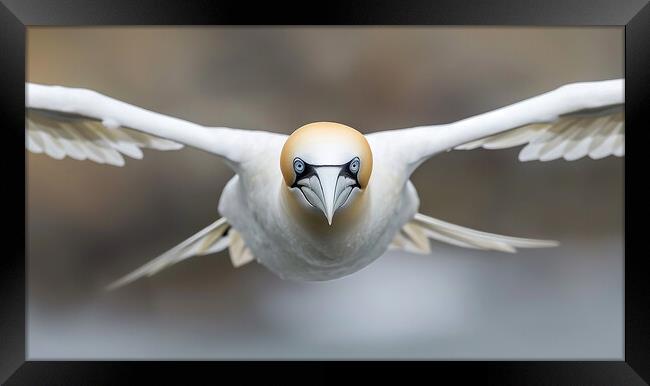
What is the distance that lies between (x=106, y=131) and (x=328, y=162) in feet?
2.69

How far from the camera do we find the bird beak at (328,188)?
1.22 m

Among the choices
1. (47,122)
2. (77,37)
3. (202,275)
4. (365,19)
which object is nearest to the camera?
(365,19)

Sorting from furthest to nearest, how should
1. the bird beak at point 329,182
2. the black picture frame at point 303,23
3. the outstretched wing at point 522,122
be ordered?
1. the outstretched wing at point 522,122
2. the black picture frame at point 303,23
3. the bird beak at point 329,182

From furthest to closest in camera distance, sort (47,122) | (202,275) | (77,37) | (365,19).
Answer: (202,275), (77,37), (47,122), (365,19)

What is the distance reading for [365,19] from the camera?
140 centimetres

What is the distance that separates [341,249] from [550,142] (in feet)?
2.26

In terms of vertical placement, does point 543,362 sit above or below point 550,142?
below

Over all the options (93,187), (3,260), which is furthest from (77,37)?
(3,260)

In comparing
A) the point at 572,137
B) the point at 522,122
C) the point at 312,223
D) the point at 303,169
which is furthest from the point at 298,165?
the point at 572,137

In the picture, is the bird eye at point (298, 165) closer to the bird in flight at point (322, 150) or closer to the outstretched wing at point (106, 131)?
the bird in flight at point (322, 150)

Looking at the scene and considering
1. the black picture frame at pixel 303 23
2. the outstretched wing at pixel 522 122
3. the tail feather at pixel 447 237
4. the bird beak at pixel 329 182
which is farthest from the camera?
the tail feather at pixel 447 237

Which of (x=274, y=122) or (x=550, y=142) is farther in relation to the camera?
(x=274, y=122)

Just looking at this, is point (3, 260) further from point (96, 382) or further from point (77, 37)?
point (77, 37)

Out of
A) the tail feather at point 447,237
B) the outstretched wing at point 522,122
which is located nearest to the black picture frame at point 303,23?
the outstretched wing at point 522,122
